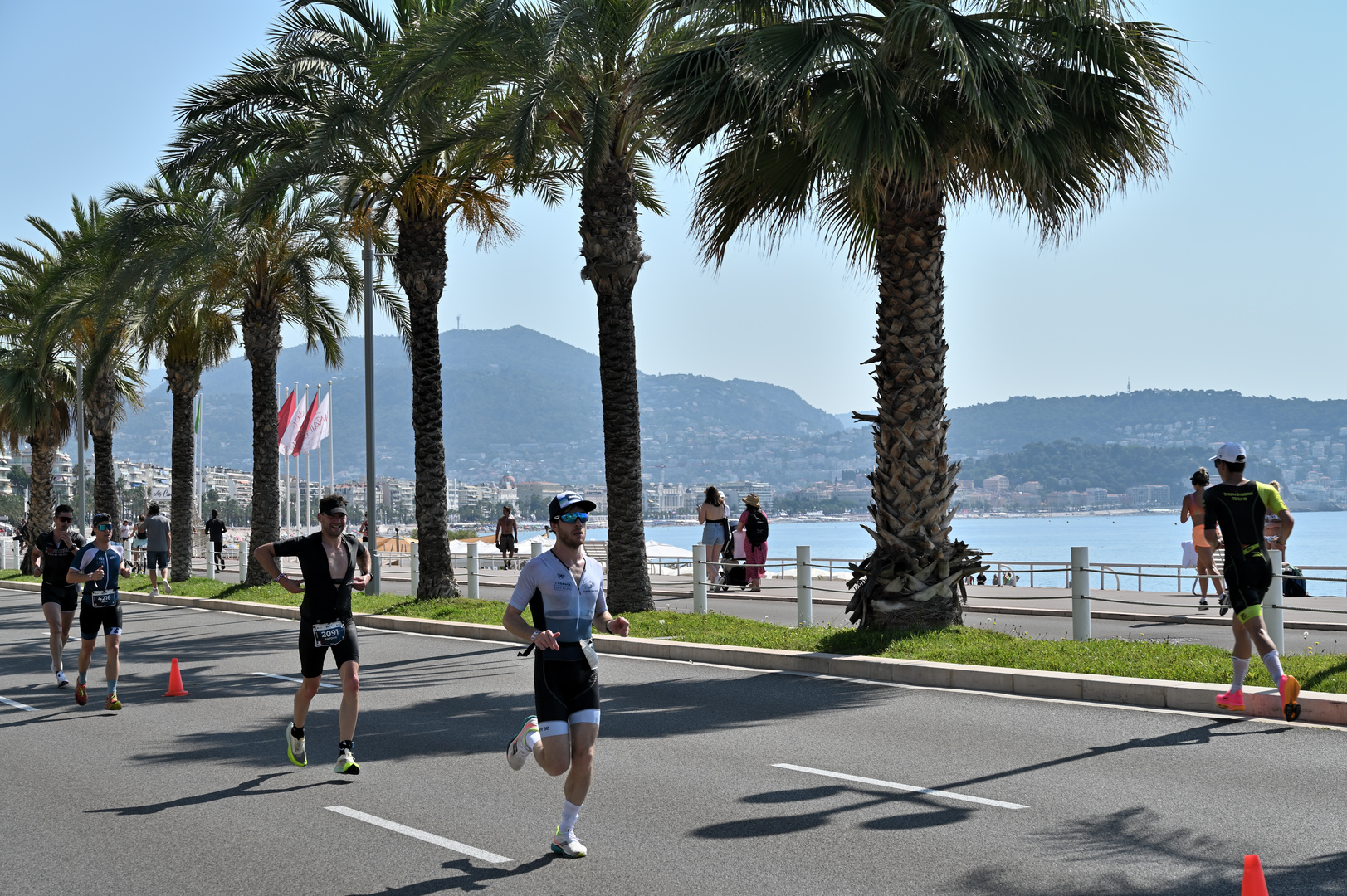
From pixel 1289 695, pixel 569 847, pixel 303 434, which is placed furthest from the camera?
pixel 303 434

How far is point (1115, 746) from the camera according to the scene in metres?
8.83

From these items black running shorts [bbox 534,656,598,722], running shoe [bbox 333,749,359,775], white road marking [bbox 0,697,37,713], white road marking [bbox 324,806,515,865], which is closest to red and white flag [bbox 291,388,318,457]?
white road marking [bbox 0,697,37,713]

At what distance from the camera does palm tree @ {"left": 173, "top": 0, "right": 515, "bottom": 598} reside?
22172 mm

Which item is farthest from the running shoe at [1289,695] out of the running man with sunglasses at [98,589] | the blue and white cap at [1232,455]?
the running man with sunglasses at [98,589]

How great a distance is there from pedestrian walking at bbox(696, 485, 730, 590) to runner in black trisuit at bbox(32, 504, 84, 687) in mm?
11647

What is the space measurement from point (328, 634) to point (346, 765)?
2.91ft

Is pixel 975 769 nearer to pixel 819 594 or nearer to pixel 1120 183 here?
pixel 1120 183

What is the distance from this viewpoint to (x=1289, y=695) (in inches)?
365

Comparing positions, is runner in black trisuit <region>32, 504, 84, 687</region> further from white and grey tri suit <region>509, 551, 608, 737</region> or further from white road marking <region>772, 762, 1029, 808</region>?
white and grey tri suit <region>509, 551, 608, 737</region>

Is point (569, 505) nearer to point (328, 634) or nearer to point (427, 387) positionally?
point (328, 634)

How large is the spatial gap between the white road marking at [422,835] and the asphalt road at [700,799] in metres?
0.05

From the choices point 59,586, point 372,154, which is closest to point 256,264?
point 372,154

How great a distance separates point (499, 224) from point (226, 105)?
524cm

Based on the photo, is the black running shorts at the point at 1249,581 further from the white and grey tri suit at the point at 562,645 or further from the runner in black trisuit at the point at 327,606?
the runner in black trisuit at the point at 327,606
